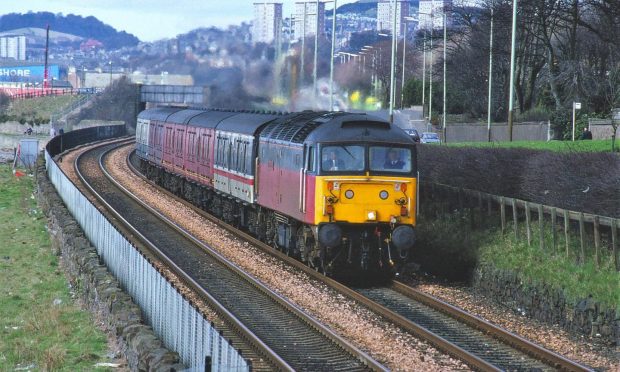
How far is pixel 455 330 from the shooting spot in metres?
17.3

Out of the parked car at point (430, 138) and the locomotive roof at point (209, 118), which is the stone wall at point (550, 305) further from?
the parked car at point (430, 138)

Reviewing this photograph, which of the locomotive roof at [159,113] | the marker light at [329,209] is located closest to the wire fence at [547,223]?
the marker light at [329,209]

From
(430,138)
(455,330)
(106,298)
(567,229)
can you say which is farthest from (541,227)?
(430,138)

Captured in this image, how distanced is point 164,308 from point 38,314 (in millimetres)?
5114

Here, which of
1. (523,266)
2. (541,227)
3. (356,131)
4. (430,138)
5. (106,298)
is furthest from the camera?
(430,138)

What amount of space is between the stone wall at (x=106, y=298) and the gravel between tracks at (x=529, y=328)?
18.8 feet

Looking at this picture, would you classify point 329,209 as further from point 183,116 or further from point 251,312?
point 183,116

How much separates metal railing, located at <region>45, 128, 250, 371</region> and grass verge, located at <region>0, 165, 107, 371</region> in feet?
3.05

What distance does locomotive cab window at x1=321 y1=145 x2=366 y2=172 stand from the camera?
21.5 metres

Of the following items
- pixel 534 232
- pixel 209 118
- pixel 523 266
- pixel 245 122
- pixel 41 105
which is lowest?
pixel 523 266

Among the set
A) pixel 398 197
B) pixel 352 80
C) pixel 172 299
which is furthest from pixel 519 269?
pixel 352 80

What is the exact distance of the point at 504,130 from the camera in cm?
5884

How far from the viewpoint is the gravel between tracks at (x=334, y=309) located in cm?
1519

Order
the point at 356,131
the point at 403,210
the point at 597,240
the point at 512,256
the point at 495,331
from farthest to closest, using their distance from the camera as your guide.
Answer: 1. the point at 356,131
2. the point at 403,210
3. the point at 512,256
4. the point at 597,240
5. the point at 495,331
